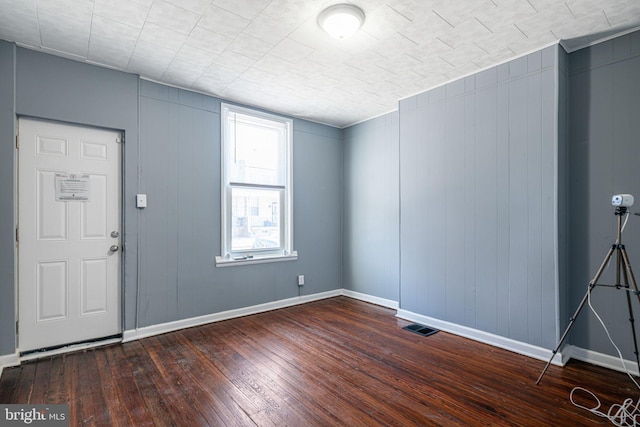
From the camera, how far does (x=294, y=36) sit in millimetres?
2680

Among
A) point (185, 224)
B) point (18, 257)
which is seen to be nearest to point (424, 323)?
point (185, 224)

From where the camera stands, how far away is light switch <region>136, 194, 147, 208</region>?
132 inches

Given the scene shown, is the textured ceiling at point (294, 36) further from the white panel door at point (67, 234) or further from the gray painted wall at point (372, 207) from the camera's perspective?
the gray painted wall at point (372, 207)

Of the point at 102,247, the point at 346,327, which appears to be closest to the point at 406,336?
the point at 346,327

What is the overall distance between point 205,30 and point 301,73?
107 cm

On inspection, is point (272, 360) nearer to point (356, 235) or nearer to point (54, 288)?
point (54, 288)

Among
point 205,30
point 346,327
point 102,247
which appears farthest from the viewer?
point 346,327

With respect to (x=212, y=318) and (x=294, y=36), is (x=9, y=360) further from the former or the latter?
(x=294, y=36)

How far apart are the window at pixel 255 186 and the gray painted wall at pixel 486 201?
5.61 feet

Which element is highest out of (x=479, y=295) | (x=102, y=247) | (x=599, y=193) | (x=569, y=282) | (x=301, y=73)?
(x=301, y=73)

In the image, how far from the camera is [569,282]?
290 centimetres

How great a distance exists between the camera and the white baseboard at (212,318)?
334 cm

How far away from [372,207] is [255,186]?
5.88 ft

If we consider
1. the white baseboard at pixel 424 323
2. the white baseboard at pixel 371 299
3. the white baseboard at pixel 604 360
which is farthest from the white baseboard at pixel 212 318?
the white baseboard at pixel 604 360
